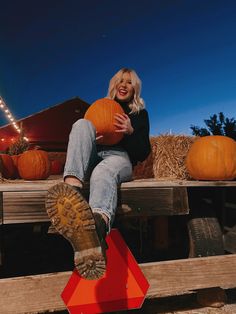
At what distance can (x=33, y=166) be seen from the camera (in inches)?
144

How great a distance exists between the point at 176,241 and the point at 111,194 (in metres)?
1.87

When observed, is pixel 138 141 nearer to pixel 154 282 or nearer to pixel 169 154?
pixel 154 282

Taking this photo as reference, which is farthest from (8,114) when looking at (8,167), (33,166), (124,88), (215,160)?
(215,160)

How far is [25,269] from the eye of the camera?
12.9ft

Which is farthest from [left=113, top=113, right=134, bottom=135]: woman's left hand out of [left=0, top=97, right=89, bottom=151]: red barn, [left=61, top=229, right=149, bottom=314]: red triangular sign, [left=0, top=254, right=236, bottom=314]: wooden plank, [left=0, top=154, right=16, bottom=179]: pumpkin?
[left=0, top=97, right=89, bottom=151]: red barn

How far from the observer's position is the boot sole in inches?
67.8

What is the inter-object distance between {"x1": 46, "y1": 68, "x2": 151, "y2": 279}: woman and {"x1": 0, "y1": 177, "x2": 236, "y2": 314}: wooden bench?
0.82ft

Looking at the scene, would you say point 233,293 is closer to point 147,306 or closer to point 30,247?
point 147,306

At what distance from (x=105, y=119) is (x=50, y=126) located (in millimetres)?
7617

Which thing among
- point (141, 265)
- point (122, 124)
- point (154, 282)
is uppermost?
point (122, 124)

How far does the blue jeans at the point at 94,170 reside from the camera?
2105 millimetres

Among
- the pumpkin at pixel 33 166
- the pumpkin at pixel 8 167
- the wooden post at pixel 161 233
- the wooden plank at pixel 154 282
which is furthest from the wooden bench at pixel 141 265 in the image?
the pumpkin at pixel 8 167

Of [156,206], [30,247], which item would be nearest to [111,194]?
[156,206]

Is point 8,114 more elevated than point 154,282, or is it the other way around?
point 8,114
